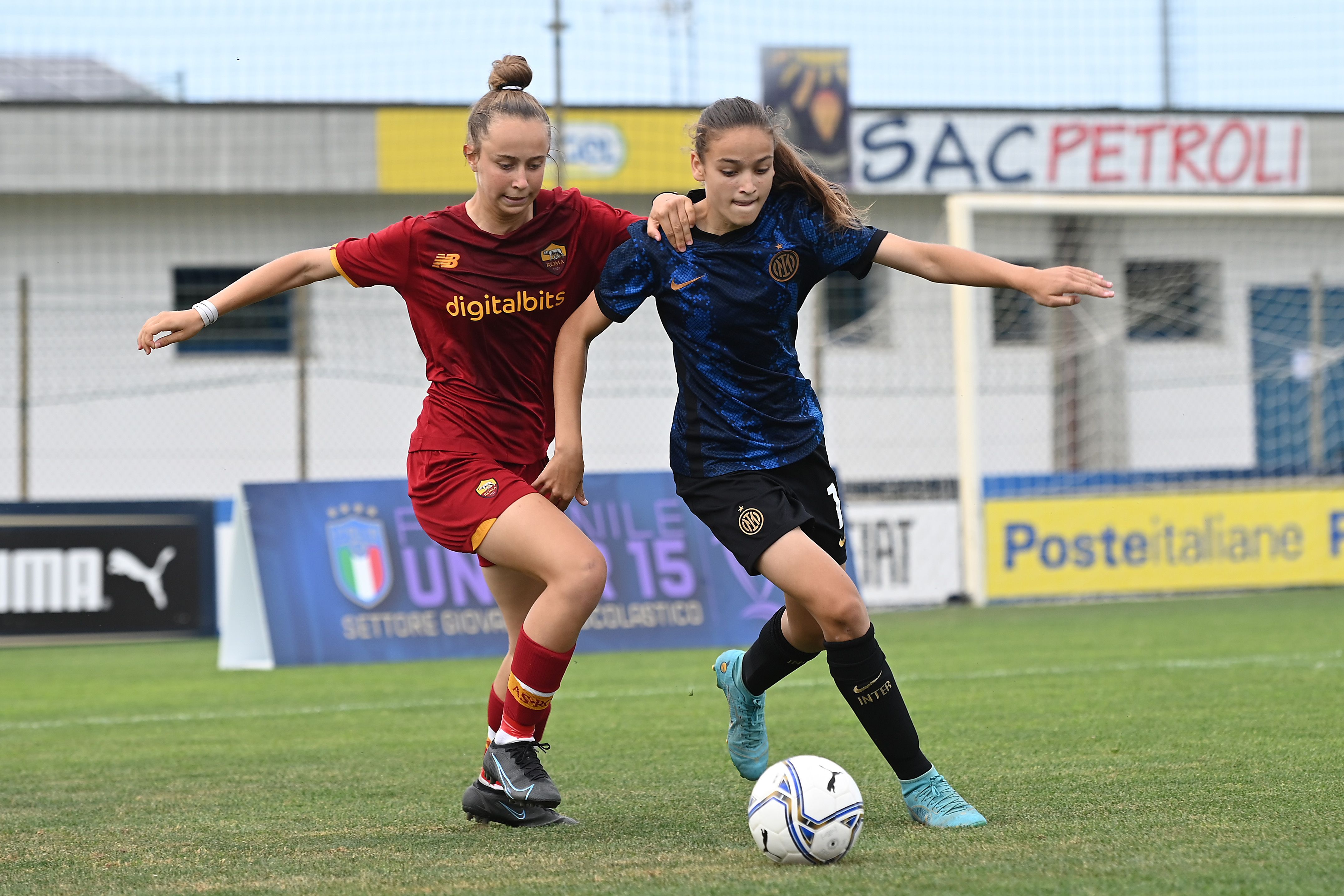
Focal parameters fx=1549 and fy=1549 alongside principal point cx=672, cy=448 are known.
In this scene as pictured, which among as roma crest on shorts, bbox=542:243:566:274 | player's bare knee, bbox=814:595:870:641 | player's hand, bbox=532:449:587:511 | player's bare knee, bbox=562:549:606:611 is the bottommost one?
player's bare knee, bbox=814:595:870:641

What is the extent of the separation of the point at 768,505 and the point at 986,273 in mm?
804

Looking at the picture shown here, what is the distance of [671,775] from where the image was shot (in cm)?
500

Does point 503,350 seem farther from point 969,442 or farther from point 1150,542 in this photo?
point 1150,542

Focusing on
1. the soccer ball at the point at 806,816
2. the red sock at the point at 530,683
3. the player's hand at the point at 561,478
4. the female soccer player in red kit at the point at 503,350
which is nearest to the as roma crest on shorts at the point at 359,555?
the female soccer player in red kit at the point at 503,350

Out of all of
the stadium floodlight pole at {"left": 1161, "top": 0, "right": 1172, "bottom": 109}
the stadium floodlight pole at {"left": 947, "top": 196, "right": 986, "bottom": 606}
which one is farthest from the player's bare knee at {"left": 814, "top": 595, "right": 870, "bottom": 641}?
the stadium floodlight pole at {"left": 1161, "top": 0, "right": 1172, "bottom": 109}

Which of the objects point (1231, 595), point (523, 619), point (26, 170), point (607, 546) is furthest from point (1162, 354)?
point (523, 619)

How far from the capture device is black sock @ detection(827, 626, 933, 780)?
3912mm

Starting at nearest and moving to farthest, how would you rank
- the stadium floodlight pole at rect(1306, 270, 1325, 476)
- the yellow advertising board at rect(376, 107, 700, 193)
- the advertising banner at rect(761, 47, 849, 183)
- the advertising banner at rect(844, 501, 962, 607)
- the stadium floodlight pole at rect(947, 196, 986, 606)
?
the stadium floodlight pole at rect(947, 196, 986, 606) < the advertising banner at rect(844, 501, 962, 607) < the stadium floodlight pole at rect(1306, 270, 1325, 476) < the advertising banner at rect(761, 47, 849, 183) < the yellow advertising board at rect(376, 107, 700, 193)

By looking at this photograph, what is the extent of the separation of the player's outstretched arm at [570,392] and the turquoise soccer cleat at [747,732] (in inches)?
33.1

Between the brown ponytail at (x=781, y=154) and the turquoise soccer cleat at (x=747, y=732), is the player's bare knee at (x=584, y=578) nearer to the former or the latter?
the turquoise soccer cleat at (x=747, y=732)

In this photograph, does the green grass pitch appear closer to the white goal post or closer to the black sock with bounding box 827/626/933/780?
the black sock with bounding box 827/626/933/780

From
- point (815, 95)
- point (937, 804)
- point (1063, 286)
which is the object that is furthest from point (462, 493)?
point (815, 95)

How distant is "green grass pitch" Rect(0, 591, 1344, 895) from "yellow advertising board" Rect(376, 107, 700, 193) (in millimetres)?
10227

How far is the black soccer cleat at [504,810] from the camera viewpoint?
411 centimetres
